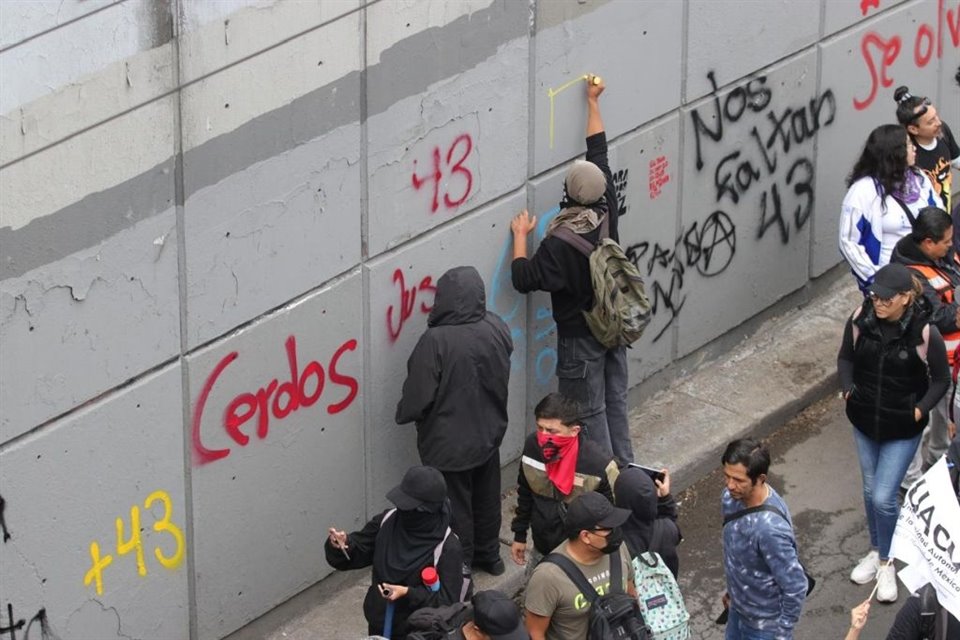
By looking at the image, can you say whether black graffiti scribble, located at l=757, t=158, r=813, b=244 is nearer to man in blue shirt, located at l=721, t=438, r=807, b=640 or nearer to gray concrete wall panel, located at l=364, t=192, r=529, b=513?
gray concrete wall panel, located at l=364, t=192, r=529, b=513

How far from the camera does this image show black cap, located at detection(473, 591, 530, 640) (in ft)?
21.2

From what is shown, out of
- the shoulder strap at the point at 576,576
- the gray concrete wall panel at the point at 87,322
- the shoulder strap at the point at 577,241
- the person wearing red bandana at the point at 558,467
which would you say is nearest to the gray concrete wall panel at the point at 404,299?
the shoulder strap at the point at 577,241

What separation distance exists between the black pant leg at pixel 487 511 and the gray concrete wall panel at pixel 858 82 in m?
3.74

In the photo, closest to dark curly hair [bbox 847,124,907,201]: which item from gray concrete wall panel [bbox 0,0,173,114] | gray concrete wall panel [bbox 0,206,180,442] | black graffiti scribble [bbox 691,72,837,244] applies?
black graffiti scribble [bbox 691,72,837,244]

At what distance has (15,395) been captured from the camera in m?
6.98

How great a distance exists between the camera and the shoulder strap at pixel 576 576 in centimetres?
691

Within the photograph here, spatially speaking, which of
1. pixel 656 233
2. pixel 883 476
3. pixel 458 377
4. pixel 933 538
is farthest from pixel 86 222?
pixel 656 233

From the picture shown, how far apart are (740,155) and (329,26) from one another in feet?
11.9

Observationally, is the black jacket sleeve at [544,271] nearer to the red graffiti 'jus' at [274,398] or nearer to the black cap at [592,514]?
the red graffiti 'jus' at [274,398]

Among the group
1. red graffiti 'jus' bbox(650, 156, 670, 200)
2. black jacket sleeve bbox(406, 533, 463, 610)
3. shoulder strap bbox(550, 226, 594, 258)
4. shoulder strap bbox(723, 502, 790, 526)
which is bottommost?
black jacket sleeve bbox(406, 533, 463, 610)

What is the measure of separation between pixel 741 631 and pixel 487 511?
164cm

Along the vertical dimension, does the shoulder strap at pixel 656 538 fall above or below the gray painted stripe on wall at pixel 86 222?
below

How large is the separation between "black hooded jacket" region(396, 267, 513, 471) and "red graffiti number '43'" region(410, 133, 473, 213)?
510mm

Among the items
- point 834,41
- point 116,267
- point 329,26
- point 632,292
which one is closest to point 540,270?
point 632,292
